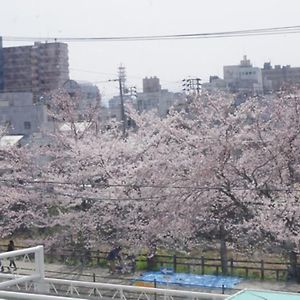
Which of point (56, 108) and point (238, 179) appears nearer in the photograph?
point (238, 179)

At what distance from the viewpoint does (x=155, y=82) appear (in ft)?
296

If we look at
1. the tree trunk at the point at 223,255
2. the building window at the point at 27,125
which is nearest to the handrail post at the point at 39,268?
the tree trunk at the point at 223,255

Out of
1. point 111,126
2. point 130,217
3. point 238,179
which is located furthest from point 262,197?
point 111,126

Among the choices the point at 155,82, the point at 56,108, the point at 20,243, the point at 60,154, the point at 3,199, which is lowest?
Result: the point at 20,243

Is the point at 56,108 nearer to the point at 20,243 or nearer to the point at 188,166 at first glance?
the point at 20,243

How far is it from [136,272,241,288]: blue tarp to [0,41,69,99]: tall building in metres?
58.3

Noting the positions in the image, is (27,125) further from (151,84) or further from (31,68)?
(151,84)

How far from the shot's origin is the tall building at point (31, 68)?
2867 inches

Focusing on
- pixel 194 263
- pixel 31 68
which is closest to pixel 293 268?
pixel 194 263

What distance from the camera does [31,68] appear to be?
239ft

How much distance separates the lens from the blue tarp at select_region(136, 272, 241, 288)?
14.5m

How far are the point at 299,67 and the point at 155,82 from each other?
20.9 m

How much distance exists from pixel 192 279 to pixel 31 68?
60837mm

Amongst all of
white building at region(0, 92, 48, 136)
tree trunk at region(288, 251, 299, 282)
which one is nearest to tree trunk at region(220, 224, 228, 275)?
tree trunk at region(288, 251, 299, 282)
